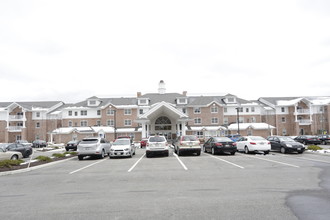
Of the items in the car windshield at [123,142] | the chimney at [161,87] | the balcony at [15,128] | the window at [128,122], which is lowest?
the car windshield at [123,142]

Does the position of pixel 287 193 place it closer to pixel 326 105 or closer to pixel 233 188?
pixel 233 188

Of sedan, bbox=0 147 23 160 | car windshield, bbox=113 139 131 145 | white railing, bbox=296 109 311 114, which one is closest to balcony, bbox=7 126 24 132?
sedan, bbox=0 147 23 160

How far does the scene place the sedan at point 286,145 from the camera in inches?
749

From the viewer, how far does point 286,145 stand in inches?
762

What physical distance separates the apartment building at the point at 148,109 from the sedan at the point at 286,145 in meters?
26.6

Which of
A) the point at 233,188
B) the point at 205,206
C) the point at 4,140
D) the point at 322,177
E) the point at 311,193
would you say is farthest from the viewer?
the point at 4,140

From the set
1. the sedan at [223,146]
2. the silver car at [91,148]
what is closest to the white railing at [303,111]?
the sedan at [223,146]

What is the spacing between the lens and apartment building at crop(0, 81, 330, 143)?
48594 millimetres

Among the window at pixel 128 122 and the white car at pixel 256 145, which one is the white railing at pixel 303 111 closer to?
the window at pixel 128 122

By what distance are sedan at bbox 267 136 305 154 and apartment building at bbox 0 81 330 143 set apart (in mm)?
26612

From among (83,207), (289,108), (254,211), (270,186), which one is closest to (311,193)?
(270,186)

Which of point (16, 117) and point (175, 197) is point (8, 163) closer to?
point (175, 197)

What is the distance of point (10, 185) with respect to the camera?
9219mm

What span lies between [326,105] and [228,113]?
862 inches
